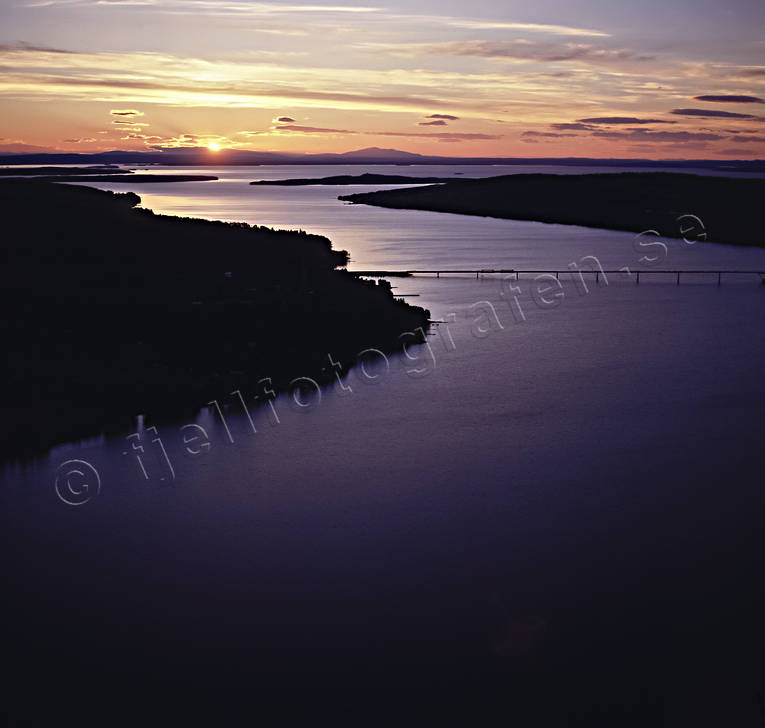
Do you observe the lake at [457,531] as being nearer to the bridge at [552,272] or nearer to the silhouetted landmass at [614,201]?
the bridge at [552,272]

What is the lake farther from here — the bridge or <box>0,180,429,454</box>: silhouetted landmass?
the bridge

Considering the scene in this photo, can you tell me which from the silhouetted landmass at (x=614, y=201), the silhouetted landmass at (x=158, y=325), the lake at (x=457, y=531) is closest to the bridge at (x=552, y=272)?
the silhouetted landmass at (x=158, y=325)

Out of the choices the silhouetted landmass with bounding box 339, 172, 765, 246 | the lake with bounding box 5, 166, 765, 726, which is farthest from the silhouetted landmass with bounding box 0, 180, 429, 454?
the silhouetted landmass with bounding box 339, 172, 765, 246

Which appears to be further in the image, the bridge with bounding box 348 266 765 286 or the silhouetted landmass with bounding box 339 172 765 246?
the silhouetted landmass with bounding box 339 172 765 246

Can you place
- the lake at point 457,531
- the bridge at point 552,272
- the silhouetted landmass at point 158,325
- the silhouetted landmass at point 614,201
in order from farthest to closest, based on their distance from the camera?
the silhouetted landmass at point 614,201 < the bridge at point 552,272 < the silhouetted landmass at point 158,325 < the lake at point 457,531

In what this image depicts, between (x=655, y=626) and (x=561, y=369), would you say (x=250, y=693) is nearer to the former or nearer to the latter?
(x=655, y=626)

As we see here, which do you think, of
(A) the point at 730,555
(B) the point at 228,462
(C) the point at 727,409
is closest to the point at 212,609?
(B) the point at 228,462
